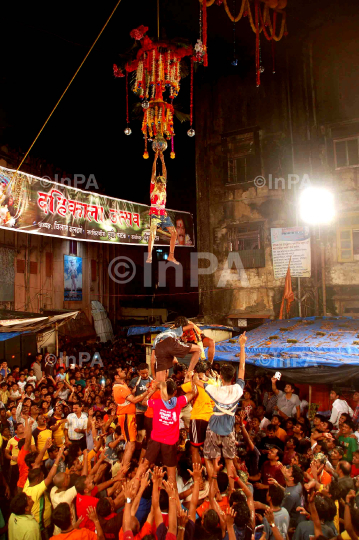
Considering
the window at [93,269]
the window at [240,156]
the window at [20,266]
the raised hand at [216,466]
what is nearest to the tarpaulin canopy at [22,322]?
the raised hand at [216,466]

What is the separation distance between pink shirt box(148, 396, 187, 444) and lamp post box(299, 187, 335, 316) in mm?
11012

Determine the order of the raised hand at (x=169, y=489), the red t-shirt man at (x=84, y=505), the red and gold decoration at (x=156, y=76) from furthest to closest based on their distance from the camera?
the red and gold decoration at (x=156, y=76)
the red t-shirt man at (x=84, y=505)
the raised hand at (x=169, y=489)

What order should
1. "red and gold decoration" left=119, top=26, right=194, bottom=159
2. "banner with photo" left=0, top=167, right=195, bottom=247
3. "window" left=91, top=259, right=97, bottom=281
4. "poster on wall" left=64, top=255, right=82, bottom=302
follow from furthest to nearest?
"window" left=91, top=259, right=97, bottom=281 → "poster on wall" left=64, top=255, right=82, bottom=302 → "banner with photo" left=0, top=167, right=195, bottom=247 → "red and gold decoration" left=119, top=26, right=194, bottom=159

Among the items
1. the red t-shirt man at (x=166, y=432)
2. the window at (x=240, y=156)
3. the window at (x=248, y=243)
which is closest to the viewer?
the red t-shirt man at (x=166, y=432)

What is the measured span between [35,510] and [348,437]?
4789 mm

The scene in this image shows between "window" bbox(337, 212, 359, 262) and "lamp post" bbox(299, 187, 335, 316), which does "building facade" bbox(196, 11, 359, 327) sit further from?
"lamp post" bbox(299, 187, 335, 316)

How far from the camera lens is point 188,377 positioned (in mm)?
6242

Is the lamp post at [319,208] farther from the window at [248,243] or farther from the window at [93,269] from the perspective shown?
the window at [93,269]

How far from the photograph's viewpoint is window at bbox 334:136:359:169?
14961 mm

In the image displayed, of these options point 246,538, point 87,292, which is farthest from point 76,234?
point 87,292

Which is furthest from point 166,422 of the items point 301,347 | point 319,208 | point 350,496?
point 319,208

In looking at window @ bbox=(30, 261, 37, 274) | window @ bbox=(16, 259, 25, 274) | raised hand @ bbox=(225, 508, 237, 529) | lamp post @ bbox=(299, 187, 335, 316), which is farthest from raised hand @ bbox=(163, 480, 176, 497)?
window @ bbox=(30, 261, 37, 274)

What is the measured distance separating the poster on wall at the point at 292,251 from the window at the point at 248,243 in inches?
23.4

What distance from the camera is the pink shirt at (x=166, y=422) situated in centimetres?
540
